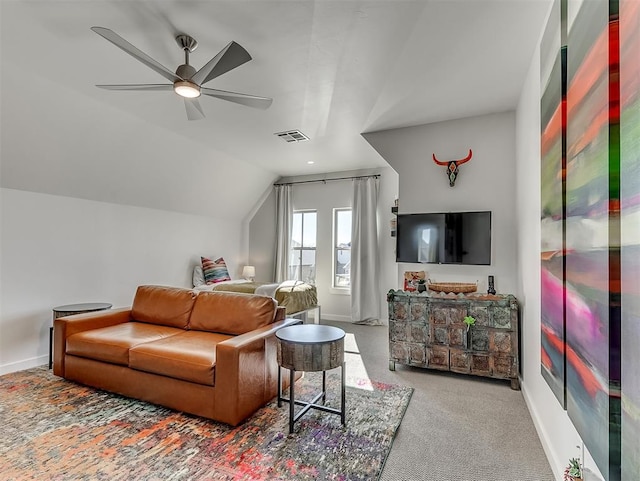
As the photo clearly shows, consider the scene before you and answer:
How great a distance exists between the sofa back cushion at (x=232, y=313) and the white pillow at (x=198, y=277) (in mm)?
2578

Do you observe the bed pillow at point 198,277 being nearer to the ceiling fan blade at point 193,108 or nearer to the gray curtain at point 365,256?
the gray curtain at point 365,256

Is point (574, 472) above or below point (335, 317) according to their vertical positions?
above

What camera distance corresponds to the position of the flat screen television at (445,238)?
11.7 ft

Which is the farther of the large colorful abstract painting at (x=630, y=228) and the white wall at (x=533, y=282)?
the white wall at (x=533, y=282)

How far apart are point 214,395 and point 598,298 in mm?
2264

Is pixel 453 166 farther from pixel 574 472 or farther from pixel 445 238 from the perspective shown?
pixel 574 472

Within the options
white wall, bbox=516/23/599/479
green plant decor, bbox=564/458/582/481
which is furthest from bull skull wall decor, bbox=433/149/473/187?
green plant decor, bbox=564/458/582/481

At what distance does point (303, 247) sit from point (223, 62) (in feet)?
15.3

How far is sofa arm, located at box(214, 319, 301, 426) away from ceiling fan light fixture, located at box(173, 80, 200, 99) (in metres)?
1.85

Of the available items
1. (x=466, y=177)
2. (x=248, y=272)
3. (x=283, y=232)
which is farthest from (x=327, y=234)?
(x=466, y=177)

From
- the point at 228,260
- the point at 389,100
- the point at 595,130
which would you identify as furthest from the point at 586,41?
the point at 228,260

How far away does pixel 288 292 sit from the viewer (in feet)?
16.4

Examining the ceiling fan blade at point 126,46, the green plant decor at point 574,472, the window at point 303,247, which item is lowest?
the green plant decor at point 574,472

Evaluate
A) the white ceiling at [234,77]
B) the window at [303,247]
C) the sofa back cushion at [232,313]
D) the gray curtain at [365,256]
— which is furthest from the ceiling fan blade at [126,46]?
the window at [303,247]
